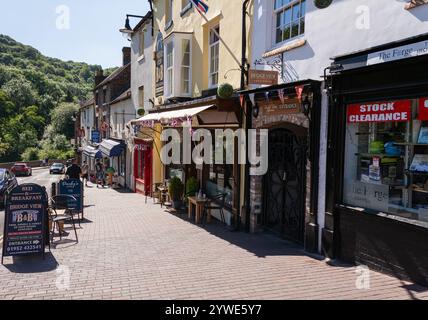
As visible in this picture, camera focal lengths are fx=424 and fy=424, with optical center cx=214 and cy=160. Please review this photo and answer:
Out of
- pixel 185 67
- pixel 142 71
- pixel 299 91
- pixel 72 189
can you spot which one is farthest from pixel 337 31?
pixel 142 71

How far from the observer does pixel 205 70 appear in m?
13.3

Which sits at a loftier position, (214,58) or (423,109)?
(214,58)

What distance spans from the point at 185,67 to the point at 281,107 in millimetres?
6388

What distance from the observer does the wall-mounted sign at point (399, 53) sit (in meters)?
5.47

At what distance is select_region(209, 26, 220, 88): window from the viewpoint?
1277cm

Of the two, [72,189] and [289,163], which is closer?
[289,163]

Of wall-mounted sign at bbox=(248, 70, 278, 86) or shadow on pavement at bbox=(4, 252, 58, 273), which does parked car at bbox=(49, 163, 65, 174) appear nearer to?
shadow on pavement at bbox=(4, 252, 58, 273)

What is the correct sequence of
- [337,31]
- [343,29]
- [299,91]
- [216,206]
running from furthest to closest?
[216,206], [299,91], [337,31], [343,29]

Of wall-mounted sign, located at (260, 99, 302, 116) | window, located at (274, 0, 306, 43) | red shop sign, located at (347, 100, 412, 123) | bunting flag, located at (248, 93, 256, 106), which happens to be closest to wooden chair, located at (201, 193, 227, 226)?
bunting flag, located at (248, 93, 256, 106)

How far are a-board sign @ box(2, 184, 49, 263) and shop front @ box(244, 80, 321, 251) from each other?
476 cm

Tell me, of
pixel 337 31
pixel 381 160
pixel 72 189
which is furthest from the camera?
pixel 72 189

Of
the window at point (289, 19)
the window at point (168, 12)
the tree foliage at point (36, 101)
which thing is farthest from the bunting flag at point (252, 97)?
the tree foliage at point (36, 101)
